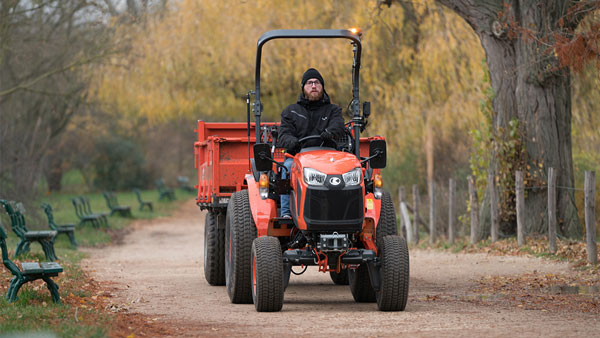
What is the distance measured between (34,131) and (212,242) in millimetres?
21516

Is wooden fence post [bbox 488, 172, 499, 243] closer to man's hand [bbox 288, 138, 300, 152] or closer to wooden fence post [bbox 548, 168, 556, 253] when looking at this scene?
wooden fence post [bbox 548, 168, 556, 253]

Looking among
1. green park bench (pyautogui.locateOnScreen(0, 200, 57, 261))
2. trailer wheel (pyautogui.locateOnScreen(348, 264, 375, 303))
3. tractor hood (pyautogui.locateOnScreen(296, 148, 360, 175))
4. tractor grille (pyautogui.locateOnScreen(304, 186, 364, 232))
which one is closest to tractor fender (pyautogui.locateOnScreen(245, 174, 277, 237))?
tractor hood (pyautogui.locateOnScreen(296, 148, 360, 175))

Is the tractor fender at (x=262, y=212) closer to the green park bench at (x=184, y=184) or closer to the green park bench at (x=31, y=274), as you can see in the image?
the green park bench at (x=31, y=274)

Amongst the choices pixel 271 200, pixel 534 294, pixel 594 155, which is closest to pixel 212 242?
pixel 271 200

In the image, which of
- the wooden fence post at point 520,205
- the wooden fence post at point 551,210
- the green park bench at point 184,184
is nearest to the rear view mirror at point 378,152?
the wooden fence post at point 551,210

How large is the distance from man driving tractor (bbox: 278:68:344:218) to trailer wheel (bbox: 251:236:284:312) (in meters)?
0.54

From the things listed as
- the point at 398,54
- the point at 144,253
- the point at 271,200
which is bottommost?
the point at 144,253

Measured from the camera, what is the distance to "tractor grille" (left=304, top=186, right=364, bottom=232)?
Result: 373 inches

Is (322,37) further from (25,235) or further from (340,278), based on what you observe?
(25,235)

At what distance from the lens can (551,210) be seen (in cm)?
1628

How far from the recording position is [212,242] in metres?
13.5

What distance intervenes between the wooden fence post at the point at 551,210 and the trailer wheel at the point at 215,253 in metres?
5.91

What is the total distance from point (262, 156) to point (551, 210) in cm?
787

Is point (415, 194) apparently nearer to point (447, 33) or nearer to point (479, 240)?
point (479, 240)
